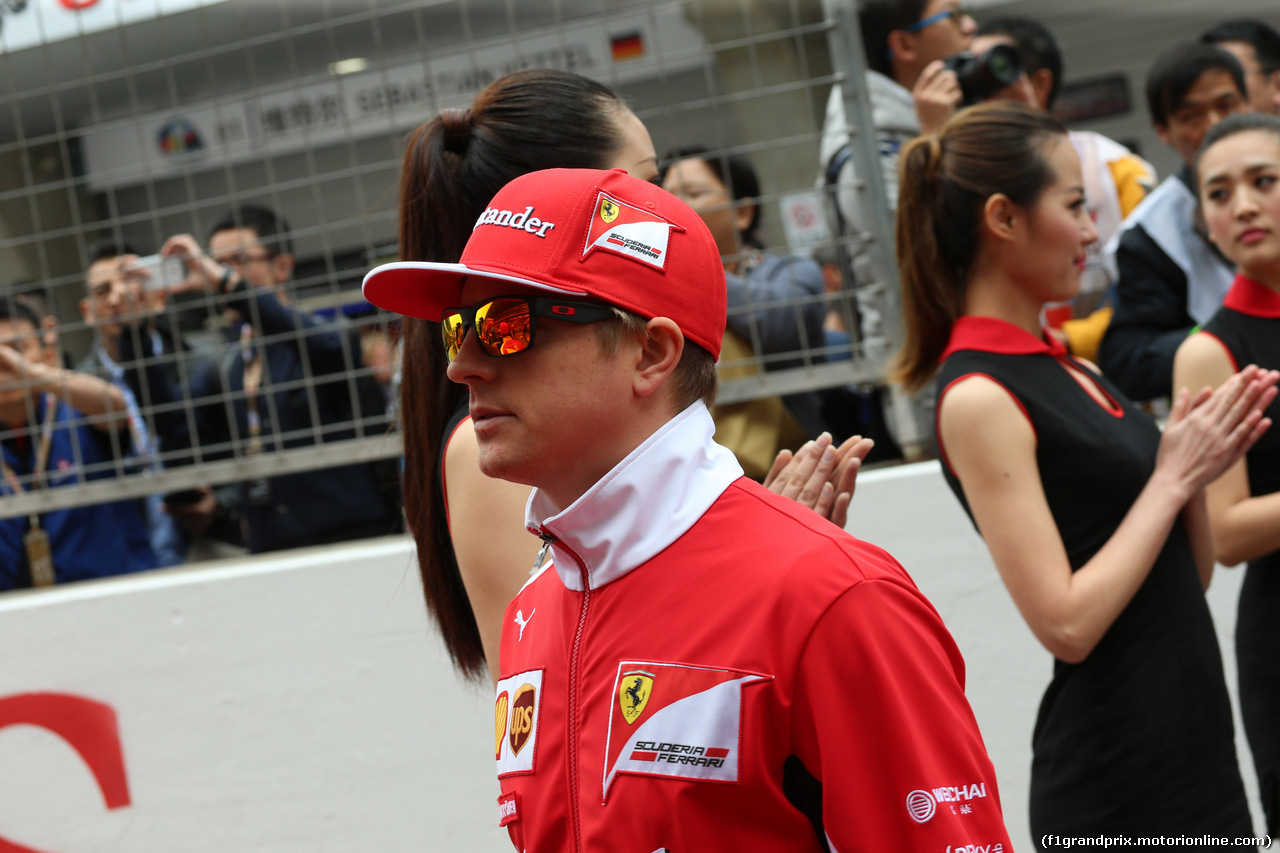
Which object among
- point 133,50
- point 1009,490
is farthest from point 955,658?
point 133,50

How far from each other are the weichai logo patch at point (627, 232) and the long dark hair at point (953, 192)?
→ 1.32 m

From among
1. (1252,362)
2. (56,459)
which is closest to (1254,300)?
(1252,362)

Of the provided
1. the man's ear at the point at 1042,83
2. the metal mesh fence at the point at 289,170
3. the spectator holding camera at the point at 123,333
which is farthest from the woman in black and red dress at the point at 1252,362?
the spectator holding camera at the point at 123,333

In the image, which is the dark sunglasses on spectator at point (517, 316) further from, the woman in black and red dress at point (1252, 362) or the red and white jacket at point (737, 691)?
the woman in black and red dress at point (1252, 362)

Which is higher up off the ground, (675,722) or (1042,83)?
(1042,83)

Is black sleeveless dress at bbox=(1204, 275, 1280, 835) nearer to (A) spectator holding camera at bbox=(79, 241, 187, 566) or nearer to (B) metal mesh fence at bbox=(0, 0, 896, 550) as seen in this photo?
(B) metal mesh fence at bbox=(0, 0, 896, 550)

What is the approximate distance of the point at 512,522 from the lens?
1.58 metres

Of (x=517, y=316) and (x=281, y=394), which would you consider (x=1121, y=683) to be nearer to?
(x=517, y=316)

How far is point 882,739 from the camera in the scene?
1.08 metres

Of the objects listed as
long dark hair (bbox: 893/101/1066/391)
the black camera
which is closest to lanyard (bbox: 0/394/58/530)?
long dark hair (bbox: 893/101/1066/391)

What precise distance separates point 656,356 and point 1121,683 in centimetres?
136

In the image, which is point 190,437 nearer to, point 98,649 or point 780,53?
point 98,649

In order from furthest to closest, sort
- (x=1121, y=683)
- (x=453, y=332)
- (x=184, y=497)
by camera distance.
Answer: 1. (x=184, y=497)
2. (x=1121, y=683)
3. (x=453, y=332)

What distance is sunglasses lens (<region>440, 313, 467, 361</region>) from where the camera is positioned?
4.17 feet
